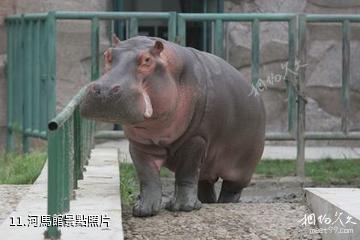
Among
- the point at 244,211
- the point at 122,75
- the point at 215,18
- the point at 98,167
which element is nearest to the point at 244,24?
the point at 215,18

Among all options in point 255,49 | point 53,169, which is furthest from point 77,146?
point 255,49

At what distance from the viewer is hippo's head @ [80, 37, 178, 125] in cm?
412

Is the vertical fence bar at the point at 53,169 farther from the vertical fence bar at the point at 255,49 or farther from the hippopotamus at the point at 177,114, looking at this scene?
the vertical fence bar at the point at 255,49

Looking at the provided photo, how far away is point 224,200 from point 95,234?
2.18 metres

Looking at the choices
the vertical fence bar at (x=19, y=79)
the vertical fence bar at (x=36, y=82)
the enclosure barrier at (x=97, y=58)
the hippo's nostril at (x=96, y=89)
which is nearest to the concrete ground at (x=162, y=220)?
the hippo's nostril at (x=96, y=89)

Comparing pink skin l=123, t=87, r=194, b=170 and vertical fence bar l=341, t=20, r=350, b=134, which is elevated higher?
pink skin l=123, t=87, r=194, b=170

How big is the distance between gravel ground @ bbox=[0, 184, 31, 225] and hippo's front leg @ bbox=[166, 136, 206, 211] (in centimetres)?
90

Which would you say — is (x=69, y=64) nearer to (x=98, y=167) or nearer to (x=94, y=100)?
(x=98, y=167)

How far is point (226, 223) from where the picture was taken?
4.62 metres

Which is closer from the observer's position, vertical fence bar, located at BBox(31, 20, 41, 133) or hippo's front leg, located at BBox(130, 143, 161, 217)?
hippo's front leg, located at BBox(130, 143, 161, 217)

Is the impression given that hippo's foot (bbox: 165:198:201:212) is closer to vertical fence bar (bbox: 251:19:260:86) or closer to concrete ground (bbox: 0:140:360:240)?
concrete ground (bbox: 0:140:360:240)

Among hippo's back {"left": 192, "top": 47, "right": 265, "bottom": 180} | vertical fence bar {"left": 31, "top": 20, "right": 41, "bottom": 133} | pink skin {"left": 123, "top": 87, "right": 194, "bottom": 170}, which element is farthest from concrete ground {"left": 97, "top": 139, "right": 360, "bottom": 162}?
pink skin {"left": 123, "top": 87, "right": 194, "bottom": 170}

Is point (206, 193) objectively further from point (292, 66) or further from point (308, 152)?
point (308, 152)

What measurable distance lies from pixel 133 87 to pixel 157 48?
0.34 metres
